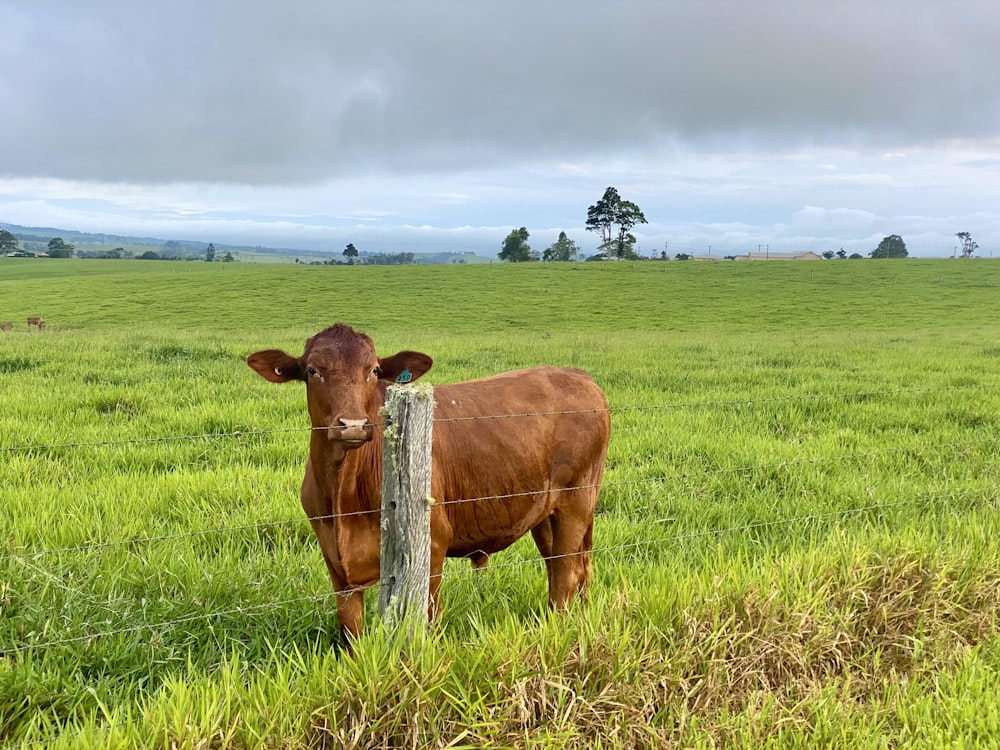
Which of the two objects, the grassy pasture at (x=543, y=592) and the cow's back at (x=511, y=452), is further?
the cow's back at (x=511, y=452)

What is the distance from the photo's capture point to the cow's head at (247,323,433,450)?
9.52 ft

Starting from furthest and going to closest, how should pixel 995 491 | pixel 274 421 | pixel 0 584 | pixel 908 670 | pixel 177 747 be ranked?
pixel 274 421 → pixel 995 491 → pixel 0 584 → pixel 908 670 → pixel 177 747

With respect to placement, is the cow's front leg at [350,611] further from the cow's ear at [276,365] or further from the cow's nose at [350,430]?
the cow's ear at [276,365]

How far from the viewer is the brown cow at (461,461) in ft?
10.4

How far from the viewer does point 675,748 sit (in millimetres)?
2648

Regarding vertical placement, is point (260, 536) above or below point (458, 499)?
below

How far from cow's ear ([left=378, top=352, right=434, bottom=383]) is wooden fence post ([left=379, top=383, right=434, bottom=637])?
0.59 m

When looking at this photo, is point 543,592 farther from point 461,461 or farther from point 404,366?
point 404,366

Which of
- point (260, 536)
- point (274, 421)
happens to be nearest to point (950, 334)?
point (274, 421)

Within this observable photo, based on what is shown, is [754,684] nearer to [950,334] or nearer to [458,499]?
[458,499]

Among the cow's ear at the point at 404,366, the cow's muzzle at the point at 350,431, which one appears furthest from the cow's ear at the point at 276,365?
the cow's muzzle at the point at 350,431

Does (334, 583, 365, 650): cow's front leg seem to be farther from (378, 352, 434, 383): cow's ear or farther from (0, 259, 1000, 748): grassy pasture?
(378, 352, 434, 383): cow's ear

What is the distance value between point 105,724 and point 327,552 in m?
Answer: 1.13

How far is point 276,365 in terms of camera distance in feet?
11.1
